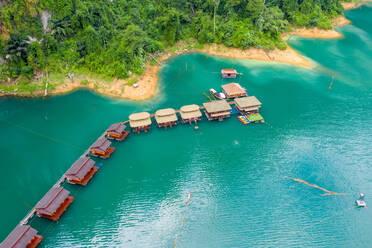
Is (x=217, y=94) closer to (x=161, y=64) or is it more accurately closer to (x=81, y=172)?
(x=161, y=64)

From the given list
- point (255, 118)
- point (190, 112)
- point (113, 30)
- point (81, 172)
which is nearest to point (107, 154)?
point (81, 172)

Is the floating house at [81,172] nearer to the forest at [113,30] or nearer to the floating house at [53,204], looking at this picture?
the floating house at [53,204]

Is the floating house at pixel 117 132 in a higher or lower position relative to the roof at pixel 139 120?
lower

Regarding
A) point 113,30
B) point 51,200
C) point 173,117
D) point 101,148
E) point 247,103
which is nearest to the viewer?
point 51,200

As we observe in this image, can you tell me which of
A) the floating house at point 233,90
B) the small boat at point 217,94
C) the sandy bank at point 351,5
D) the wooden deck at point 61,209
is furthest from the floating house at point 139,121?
the sandy bank at point 351,5

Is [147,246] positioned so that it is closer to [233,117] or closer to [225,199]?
[225,199]

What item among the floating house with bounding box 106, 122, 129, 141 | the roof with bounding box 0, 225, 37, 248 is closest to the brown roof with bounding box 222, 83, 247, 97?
the floating house with bounding box 106, 122, 129, 141

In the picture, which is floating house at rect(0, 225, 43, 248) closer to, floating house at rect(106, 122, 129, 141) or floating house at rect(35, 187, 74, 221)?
floating house at rect(35, 187, 74, 221)
